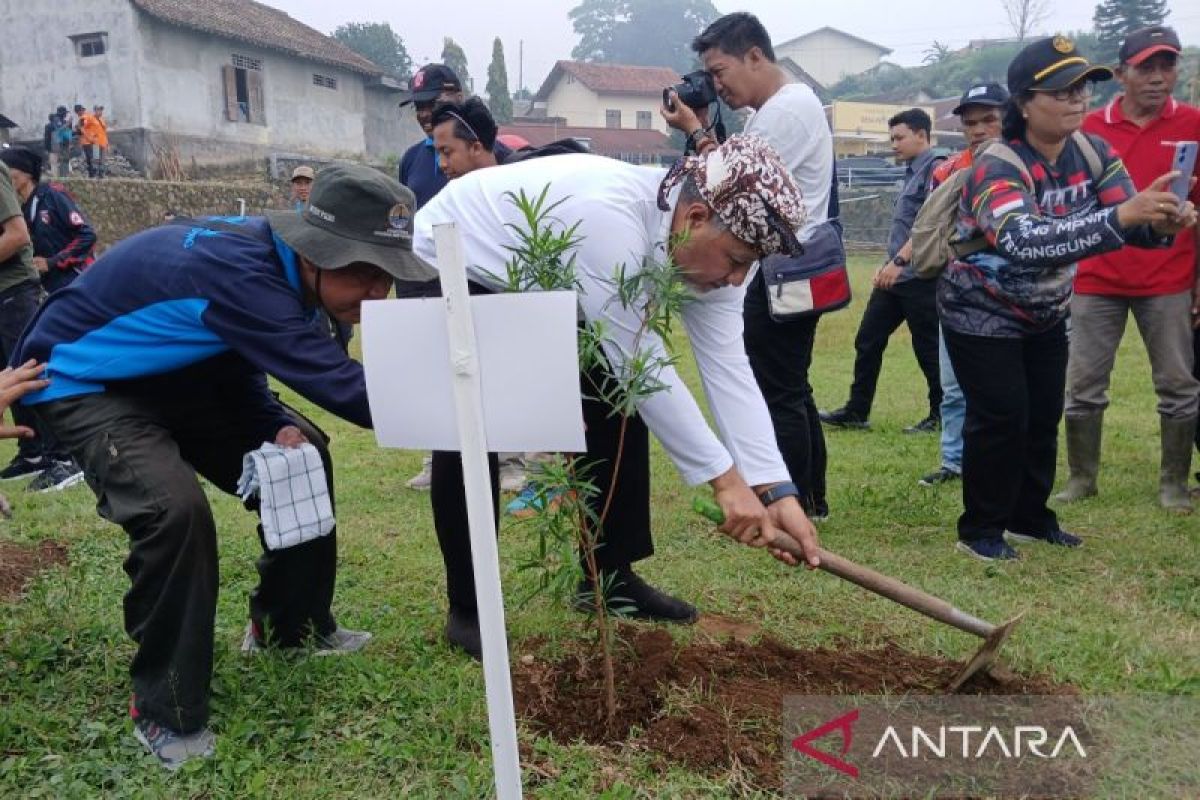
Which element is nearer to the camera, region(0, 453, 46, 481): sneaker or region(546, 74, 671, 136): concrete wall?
region(0, 453, 46, 481): sneaker

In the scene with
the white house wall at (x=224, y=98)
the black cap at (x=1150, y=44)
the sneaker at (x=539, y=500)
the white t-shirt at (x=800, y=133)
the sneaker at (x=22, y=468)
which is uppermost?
the white house wall at (x=224, y=98)

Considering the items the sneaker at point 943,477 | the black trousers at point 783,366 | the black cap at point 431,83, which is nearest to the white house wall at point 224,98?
the black cap at point 431,83

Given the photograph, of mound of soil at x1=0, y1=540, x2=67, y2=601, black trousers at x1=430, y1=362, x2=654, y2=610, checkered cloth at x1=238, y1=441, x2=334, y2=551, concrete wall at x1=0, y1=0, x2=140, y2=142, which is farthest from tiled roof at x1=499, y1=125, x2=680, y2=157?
checkered cloth at x1=238, y1=441, x2=334, y2=551

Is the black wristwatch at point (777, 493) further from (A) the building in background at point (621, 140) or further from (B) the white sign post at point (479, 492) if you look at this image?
(A) the building in background at point (621, 140)

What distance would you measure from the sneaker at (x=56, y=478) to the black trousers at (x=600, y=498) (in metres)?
3.56

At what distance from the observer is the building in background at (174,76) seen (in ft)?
83.8

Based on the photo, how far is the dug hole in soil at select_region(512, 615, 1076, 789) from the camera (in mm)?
2732

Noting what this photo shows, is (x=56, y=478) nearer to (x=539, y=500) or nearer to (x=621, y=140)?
(x=539, y=500)

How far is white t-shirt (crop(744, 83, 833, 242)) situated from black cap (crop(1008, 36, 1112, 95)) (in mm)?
767

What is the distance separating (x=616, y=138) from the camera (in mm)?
50875

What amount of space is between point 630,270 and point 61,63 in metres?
29.0

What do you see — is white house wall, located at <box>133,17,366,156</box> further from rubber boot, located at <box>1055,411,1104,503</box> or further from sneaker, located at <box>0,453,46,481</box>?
rubber boot, located at <box>1055,411,1104,503</box>

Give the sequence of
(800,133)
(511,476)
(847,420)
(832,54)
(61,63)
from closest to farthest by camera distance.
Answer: (800,133) < (511,476) < (847,420) < (61,63) < (832,54)

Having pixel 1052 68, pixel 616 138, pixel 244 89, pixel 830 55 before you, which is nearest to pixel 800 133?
pixel 1052 68
